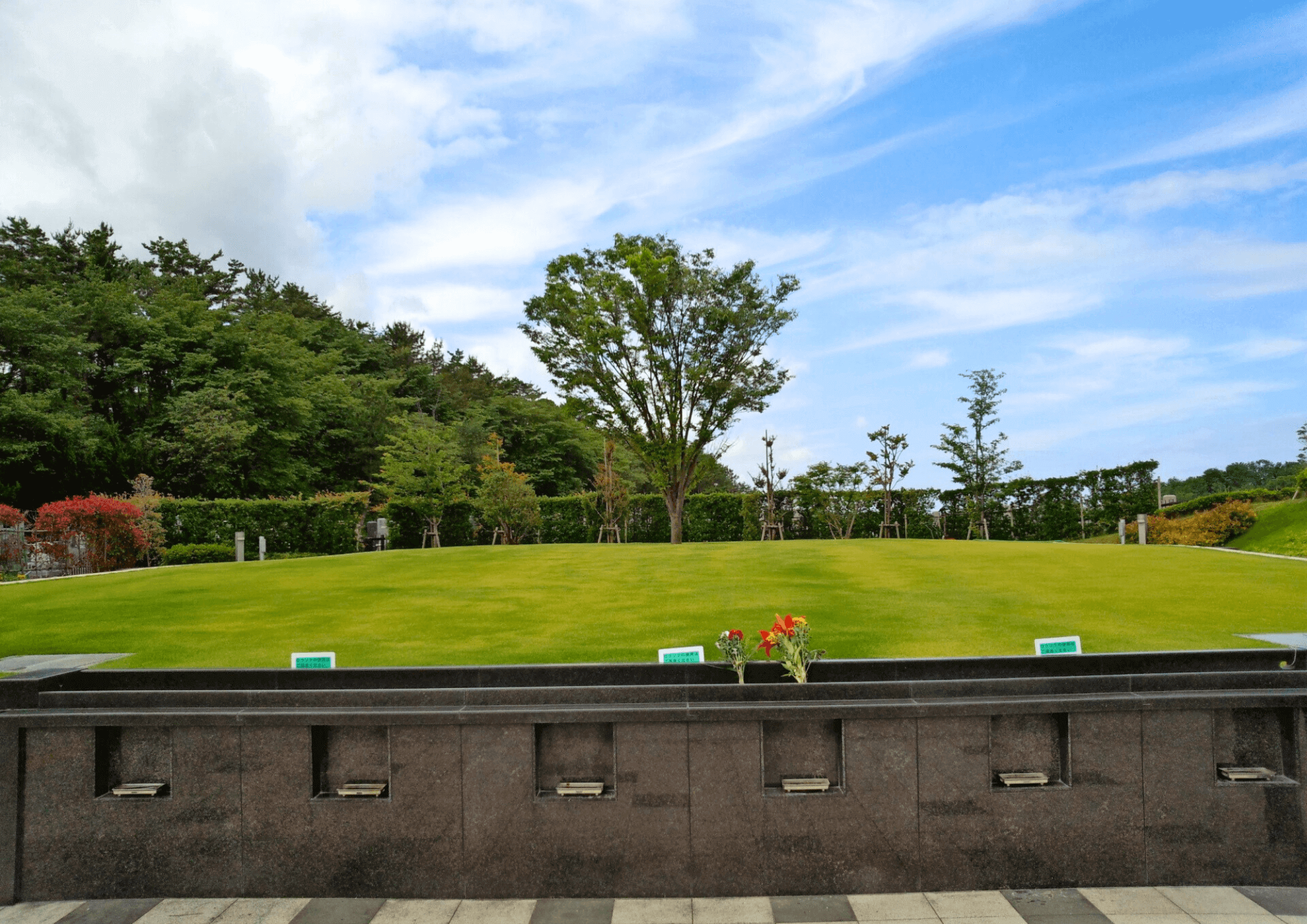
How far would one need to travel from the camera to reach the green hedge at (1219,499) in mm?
21969

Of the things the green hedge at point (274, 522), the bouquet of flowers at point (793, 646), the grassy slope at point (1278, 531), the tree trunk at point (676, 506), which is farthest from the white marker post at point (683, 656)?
the green hedge at point (274, 522)

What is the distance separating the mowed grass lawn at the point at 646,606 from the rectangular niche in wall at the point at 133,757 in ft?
8.93

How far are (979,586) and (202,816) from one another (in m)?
9.52

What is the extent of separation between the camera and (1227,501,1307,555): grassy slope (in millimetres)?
18531

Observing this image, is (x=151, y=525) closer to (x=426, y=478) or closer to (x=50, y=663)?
(x=426, y=478)

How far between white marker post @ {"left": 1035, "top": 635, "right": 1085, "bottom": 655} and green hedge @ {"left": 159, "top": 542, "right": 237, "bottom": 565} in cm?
2077

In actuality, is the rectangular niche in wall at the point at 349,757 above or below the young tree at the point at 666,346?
below

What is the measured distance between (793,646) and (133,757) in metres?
4.17

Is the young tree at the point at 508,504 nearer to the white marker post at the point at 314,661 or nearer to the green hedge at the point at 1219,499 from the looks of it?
the green hedge at the point at 1219,499

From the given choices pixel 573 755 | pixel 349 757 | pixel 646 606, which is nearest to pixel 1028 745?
pixel 573 755

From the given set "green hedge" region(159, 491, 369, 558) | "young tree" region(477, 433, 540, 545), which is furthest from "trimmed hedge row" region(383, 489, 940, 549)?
"green hedge" region(159, 491, 369, 558)

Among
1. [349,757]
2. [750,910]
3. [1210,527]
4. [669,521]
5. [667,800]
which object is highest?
[669,521]

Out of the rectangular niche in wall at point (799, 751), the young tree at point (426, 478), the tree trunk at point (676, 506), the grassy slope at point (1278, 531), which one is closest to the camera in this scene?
→ the rectangular niche in wall at point (799, 751)

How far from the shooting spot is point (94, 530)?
1930 cm
